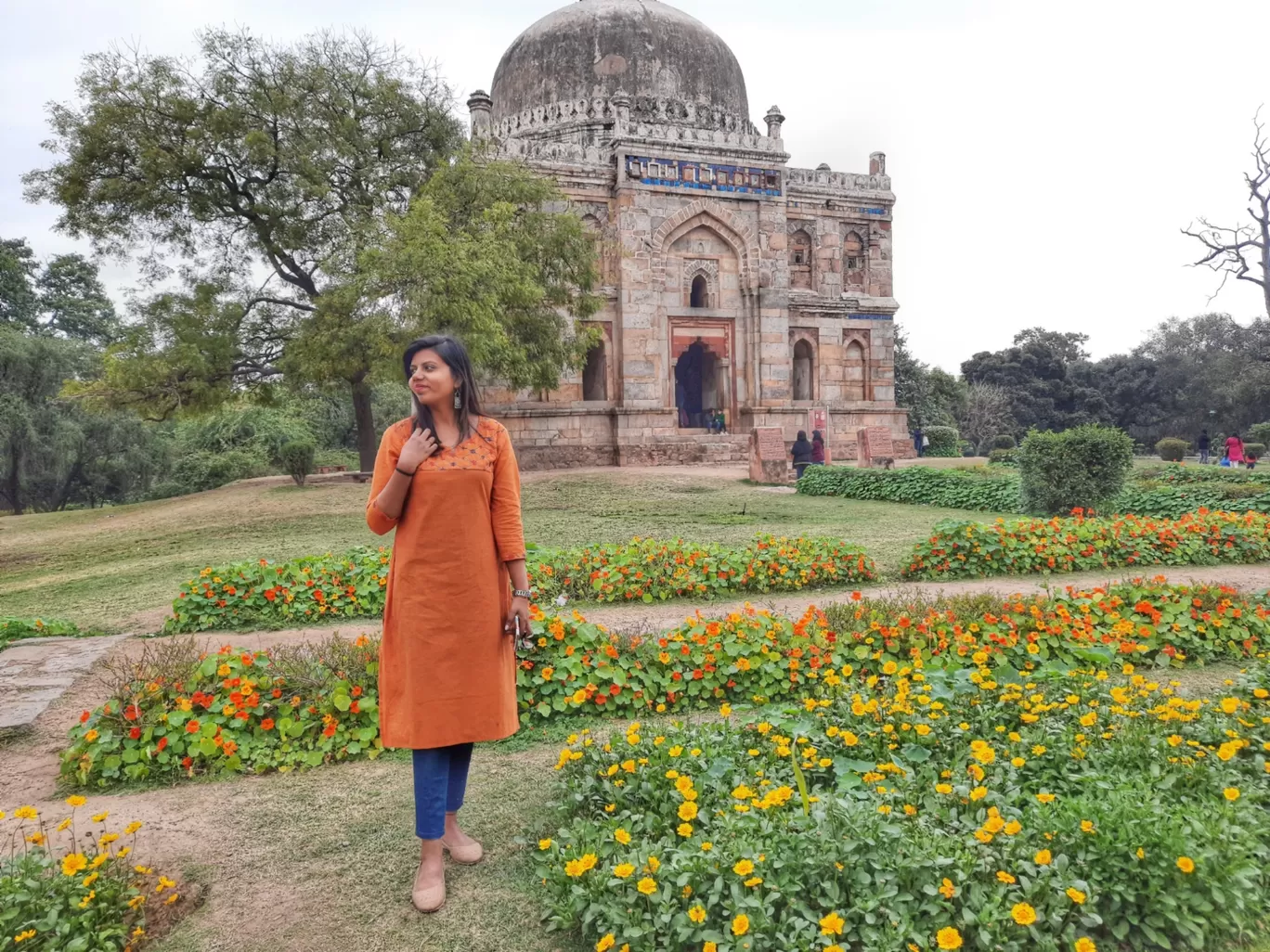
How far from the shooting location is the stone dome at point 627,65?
2523 cm

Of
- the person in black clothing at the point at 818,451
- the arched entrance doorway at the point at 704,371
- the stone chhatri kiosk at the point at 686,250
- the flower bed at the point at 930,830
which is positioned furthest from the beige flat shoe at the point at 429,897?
the arched entrance doorway at the point at 704,371

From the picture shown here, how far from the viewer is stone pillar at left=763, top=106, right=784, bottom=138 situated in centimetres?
2494

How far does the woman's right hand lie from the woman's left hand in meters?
0.63

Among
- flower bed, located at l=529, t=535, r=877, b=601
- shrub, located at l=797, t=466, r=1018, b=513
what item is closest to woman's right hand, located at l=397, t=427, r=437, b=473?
flower bed, located at l=529, t=535, r=877, b=601

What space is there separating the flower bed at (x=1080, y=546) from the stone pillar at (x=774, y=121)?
1927 cm

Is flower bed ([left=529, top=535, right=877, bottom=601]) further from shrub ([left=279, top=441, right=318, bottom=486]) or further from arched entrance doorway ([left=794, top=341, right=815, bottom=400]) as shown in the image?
arched entrance doorway ([left=794, top=341, right=815, bottom=400])

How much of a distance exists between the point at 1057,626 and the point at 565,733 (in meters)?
3.02

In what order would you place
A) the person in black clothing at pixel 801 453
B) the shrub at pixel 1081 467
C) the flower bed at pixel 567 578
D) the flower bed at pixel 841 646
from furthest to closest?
the person in black clothing at pixel 801 453 < the shrub at pixel 1081 467 < the flower bed at pixel 567 578 < the flower bed at pixel 841 646

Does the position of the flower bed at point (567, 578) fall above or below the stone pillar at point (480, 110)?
below

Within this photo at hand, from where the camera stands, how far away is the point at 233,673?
14.3 feet

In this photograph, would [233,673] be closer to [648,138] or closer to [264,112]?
[264,112]

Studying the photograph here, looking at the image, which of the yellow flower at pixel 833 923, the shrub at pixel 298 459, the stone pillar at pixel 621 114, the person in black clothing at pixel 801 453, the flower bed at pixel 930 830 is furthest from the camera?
the stone pillar at pixel 621 114

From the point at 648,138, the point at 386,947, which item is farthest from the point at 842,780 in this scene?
the point at 648,138

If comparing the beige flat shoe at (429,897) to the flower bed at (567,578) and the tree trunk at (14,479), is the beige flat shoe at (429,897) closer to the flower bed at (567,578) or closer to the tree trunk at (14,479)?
the flower bed at (567,578)
